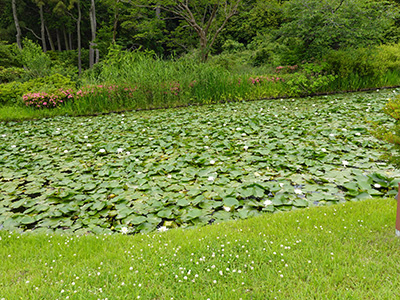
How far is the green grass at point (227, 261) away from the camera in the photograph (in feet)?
5.48

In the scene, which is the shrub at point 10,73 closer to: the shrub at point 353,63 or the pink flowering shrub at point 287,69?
the pink flowering shrub at point 287,69

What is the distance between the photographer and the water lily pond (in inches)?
107

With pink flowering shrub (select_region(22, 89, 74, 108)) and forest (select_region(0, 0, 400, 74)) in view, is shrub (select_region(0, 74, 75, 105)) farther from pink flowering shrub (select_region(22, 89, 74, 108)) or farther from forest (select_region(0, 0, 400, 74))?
forest (select_region(0, 0, 400, 74))

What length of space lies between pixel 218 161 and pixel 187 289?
7.60 feet

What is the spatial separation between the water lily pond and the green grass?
0.98 feet

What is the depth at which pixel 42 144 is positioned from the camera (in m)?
4.98

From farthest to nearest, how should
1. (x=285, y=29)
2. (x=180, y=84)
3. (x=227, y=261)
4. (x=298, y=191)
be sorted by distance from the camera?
(x=285, y=29) < (x=180, y=84) < (x=298, y=191) < (x=227, y=261)

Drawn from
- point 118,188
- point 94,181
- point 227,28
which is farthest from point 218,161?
point 227,28

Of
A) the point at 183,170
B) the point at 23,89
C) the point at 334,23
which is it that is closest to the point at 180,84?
the point at 183,170

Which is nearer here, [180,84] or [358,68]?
[180,84]

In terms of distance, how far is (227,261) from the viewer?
1.91 m

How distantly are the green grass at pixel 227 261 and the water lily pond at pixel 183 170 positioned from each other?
0.30 m

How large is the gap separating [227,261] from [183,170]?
1.84 meters

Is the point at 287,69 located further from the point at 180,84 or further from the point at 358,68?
the point at 180,84
